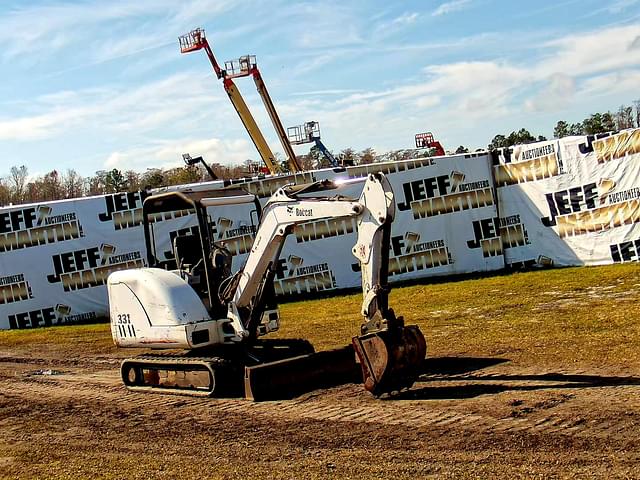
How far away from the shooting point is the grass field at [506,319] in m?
10.6

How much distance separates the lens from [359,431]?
724 centimetres

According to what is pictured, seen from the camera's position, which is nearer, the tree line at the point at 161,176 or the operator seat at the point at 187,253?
the operator seat at the point at 187,253

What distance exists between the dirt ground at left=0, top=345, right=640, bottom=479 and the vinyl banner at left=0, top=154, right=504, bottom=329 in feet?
33.8

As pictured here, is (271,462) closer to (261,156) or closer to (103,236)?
(103,236)

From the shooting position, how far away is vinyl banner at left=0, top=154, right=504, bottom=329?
20.1 metres

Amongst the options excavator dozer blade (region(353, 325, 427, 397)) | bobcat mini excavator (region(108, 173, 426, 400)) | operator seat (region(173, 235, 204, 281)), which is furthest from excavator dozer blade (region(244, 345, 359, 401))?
operator seat (region(173, 235, 204, 281))

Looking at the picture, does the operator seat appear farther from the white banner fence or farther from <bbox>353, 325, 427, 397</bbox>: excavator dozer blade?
the white banner fence

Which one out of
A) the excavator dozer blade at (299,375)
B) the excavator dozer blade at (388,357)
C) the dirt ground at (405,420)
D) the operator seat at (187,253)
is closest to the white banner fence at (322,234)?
the dirt ground at (405,420)

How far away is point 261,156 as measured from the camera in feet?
121

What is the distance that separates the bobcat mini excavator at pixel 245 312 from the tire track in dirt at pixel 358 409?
31 centimetres

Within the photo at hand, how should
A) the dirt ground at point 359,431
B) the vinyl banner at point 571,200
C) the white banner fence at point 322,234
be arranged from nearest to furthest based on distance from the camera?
1. the dirt ground at point 359,431
2. the vinyl banner at point 571,200
3. the white banner fence at point 322,234

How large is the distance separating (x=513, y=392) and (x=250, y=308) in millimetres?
3339

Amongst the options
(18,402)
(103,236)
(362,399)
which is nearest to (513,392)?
(362,399)

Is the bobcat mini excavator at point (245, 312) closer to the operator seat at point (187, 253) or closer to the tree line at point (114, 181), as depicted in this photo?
the operator seat at point (187, 253)
